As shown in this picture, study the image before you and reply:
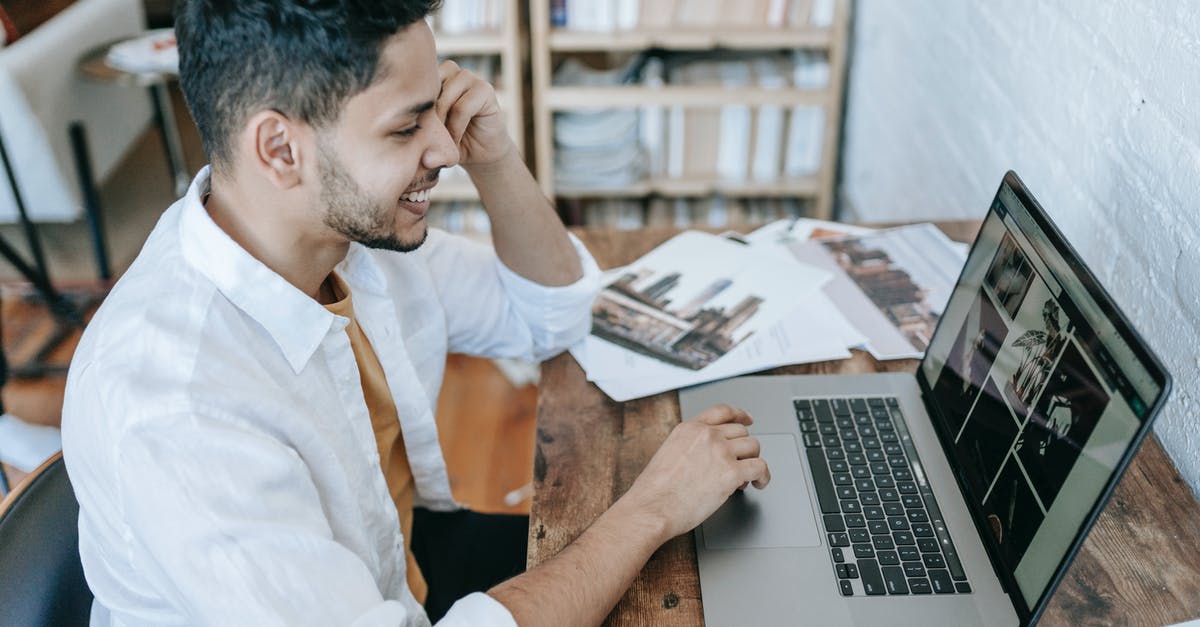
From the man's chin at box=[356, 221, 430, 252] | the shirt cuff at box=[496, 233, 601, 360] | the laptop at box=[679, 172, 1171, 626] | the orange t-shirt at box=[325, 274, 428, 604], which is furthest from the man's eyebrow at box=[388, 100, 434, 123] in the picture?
the laptop at box=[679, 172, 1171, 626]

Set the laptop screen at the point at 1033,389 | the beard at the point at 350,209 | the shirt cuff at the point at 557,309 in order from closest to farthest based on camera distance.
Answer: the laptop screen at the point at 1033,389 < the beard at the point at 350,209 < the shirt cuff at the point at 557,309

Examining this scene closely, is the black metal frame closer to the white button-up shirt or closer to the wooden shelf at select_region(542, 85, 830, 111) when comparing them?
the wooden shelf at select_region(542, 85, 830, 111)

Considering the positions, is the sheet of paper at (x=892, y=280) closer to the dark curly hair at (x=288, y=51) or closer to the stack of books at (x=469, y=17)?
the dark curly hair at (x=288, y=51)

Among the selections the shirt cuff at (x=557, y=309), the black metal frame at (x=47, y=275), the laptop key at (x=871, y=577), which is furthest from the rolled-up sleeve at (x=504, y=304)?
the black metal frame at (x=47, y=275)

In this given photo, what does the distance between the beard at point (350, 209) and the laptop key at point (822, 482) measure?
1.65 ft

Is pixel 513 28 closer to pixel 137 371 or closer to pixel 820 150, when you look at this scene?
pixel 820 150

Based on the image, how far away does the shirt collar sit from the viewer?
0.86m

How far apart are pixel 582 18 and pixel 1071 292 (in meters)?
1.83

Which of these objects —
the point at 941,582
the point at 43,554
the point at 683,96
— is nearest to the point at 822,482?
the point at 941,582

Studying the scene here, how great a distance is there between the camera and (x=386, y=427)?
1163 millimetres

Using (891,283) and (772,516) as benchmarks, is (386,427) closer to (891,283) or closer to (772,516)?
(772,516)

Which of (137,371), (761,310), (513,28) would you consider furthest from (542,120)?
(137,371)

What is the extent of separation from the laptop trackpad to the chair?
602mm

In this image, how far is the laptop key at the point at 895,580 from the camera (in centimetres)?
82
